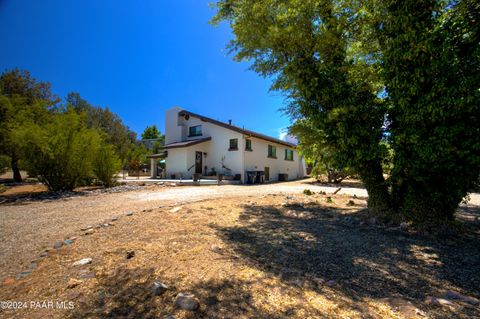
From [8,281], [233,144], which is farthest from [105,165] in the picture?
[8,281]

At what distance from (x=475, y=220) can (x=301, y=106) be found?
5.36 meters

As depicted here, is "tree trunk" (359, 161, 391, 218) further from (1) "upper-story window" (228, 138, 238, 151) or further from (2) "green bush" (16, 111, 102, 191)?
(1) "upper-story window" (228, 138, 238, 151)

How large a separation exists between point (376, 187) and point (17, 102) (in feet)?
73.4

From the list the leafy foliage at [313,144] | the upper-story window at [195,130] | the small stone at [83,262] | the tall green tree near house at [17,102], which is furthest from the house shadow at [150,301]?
the upper-story window at [195,130]

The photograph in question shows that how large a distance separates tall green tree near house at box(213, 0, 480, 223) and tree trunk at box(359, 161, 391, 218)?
3cm

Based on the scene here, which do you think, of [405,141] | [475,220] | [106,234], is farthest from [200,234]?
A: [475,220]

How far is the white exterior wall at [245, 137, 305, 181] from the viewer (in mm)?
20016

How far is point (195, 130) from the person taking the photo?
22344 mm

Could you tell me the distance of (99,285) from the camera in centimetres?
243

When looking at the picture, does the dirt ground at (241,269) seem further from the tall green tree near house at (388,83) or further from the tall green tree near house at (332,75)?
the tall green tree near house at (332,75)

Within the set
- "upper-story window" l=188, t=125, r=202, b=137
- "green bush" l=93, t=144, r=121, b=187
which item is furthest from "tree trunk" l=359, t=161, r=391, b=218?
"upper-story window" l=188, t=125, r=202, b=137

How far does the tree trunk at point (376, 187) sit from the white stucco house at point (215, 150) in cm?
1331

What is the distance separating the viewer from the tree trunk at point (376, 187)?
5508 millimetres

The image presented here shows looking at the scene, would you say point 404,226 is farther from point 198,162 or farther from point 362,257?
point 198,162
